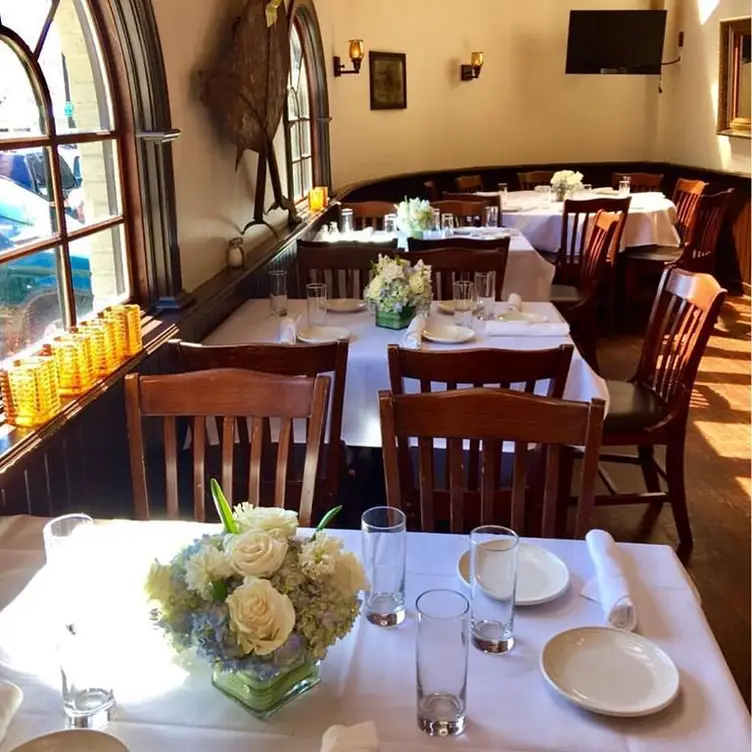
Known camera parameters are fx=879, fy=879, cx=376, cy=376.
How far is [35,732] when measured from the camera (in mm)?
1048

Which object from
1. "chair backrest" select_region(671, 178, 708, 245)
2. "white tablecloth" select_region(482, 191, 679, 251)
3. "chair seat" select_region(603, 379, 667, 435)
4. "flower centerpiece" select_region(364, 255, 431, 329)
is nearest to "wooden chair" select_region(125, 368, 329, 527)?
"flower centerpiece" select_region(364, 255, 431, 329)

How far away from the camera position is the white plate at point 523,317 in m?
2.93

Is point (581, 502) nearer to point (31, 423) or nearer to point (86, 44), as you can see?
point (31, 423)

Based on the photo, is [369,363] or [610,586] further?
[369,363]

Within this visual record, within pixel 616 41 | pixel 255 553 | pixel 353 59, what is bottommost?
pixel 255 553

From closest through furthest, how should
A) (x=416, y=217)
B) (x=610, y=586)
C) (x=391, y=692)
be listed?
(x=391, y=692) < (x=610, y=586) < (x=416, y=217)

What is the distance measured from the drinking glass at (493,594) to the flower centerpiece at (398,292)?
1651 mm

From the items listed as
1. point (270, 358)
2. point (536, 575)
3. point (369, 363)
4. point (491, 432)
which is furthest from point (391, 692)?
A: point (369, 363)

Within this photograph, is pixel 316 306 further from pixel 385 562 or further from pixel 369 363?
pixel 385 562

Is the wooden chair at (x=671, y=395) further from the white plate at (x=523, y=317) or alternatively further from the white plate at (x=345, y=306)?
the white plate at (x=345, y=306)

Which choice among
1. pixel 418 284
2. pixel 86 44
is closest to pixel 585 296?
pixel 418 284

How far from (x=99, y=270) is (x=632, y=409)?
1685 mm

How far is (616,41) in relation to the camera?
7098 millimetres

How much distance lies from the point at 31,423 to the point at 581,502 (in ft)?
3.58
